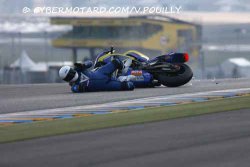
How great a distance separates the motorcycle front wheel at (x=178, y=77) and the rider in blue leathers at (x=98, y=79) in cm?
92

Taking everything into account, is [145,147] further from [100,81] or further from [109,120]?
[100,81]

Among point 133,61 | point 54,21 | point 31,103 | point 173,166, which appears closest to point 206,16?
point 54,21

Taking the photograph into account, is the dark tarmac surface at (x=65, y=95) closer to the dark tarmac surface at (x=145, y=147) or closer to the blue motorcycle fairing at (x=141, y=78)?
the blue motorcycle fairing at (x=141, y=78)

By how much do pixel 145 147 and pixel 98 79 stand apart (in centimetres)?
820

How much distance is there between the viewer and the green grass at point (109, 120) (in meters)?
11.6

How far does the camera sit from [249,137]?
10.5 m

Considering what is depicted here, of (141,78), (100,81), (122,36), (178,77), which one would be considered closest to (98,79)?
(100,81)

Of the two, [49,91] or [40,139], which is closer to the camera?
[40,139]

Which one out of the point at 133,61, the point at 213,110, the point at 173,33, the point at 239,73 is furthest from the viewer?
the point at 173,33

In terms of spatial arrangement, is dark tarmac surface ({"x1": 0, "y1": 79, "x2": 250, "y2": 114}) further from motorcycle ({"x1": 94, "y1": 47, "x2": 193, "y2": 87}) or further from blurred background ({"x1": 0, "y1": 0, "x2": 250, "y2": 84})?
blurred background ({"x1": 0, "y1": 0, "x2": 250, "y2": 84})

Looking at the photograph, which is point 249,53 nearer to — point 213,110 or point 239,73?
point 239,73

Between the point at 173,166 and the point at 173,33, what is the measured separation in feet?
76.3

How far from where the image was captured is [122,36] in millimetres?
31188

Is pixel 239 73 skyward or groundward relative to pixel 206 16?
groundward
